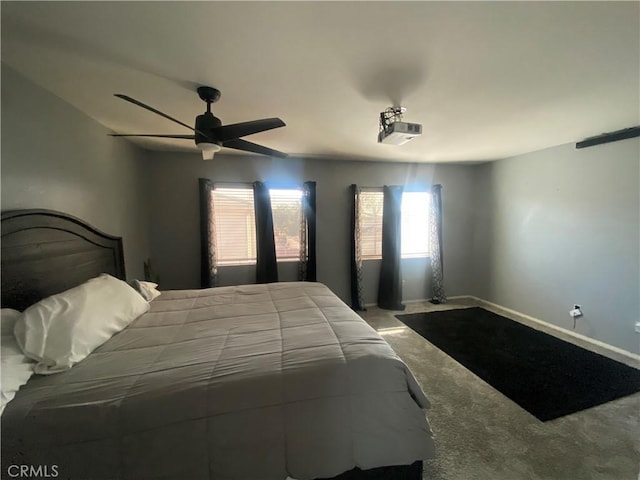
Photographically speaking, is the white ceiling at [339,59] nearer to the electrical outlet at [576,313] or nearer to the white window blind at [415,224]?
the white window blind at [415,224]

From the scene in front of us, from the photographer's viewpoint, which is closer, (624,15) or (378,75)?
(624,15)

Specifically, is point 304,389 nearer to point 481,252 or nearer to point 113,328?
point 113,328

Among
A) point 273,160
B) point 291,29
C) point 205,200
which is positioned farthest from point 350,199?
point 291,29

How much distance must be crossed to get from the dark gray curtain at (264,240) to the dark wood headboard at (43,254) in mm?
1773

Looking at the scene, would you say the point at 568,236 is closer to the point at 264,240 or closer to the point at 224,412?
the point at 264,240

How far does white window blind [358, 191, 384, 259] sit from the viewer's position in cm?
420

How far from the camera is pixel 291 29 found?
1.26 metres

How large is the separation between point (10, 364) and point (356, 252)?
3493 millimetres

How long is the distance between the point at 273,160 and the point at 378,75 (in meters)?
2.36

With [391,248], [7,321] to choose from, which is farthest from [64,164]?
[391,248]

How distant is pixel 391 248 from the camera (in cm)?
414

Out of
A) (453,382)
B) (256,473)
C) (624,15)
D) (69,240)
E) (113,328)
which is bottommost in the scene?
(453,382)

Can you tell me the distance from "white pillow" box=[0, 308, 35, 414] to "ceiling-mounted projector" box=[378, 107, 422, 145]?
2.46 m

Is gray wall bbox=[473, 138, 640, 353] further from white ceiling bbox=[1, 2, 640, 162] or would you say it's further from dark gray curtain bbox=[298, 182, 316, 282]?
dark gray curtain bbox=[298, 182, 316, 282]
